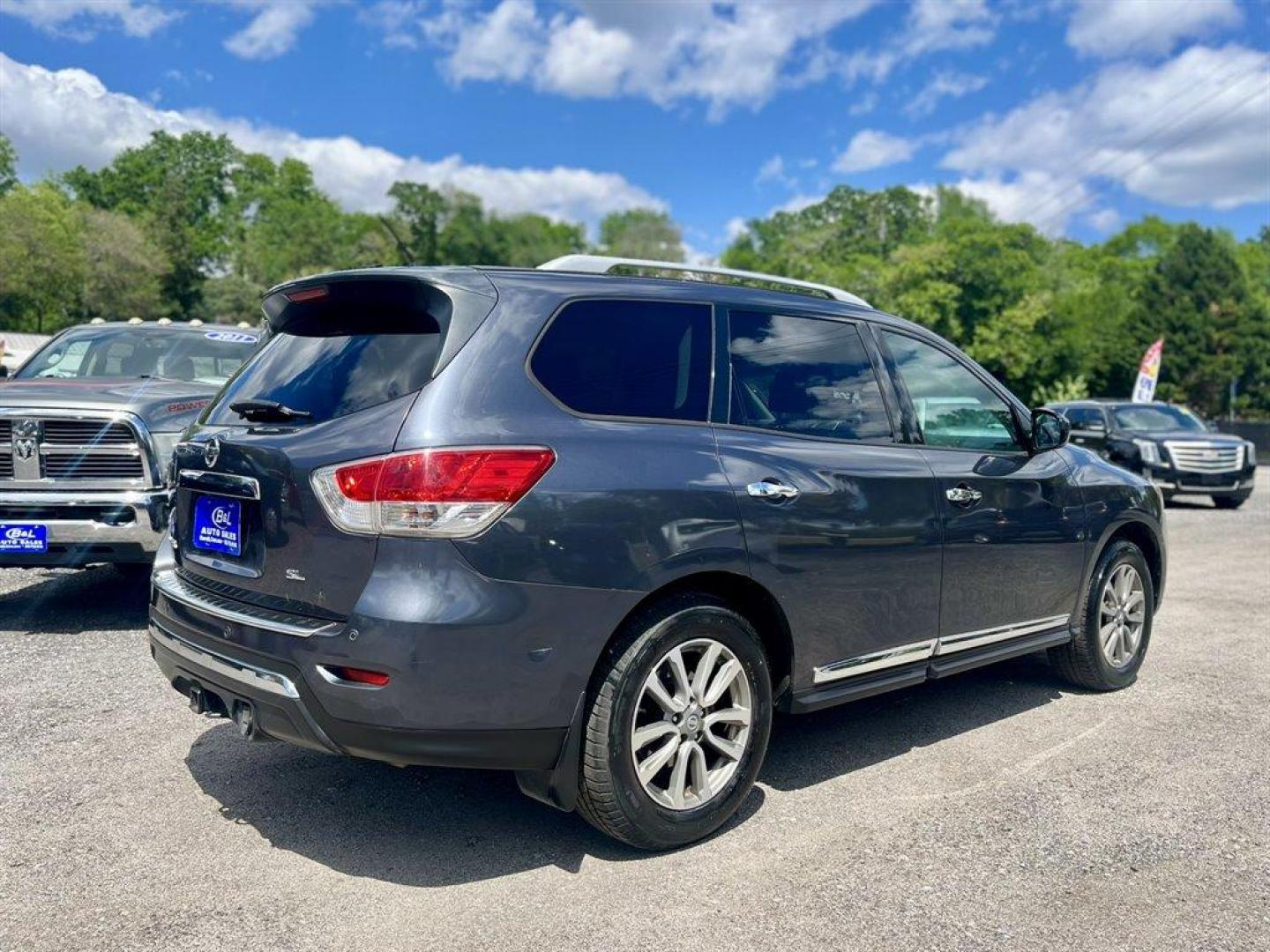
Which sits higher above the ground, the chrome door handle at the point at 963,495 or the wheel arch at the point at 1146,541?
the chrome door handle at the point at 963,495

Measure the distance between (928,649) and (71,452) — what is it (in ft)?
16.3

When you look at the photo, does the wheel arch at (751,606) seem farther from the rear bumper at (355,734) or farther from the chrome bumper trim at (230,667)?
the chrome bumper trim at (230,667)

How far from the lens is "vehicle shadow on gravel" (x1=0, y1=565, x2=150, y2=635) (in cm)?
662

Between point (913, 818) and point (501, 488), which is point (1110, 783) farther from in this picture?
point (501, 488)

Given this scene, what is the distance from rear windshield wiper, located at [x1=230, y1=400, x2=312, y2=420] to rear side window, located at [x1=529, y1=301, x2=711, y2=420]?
2.68 ft

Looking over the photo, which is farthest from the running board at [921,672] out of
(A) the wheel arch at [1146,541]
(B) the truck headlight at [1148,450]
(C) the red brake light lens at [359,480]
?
(B) the truck headlight at [1148,450]

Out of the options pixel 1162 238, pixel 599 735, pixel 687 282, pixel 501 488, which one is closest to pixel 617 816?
pixel 599 735

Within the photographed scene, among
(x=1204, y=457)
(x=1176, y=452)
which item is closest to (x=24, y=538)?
(x=1176, y=452)

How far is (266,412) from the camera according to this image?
11.4 ft

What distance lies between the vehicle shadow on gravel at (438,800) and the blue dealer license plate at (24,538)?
214 centimetres

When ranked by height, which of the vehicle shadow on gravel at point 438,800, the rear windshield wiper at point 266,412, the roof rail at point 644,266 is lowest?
the vehicle shadow on gravel at point 438,800

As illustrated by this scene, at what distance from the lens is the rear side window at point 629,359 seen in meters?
3.31

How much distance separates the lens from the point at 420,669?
2922 millimetres

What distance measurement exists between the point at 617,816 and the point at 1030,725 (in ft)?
8.44
